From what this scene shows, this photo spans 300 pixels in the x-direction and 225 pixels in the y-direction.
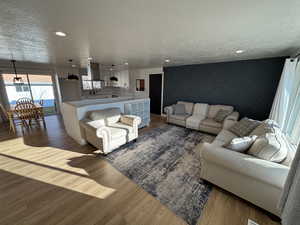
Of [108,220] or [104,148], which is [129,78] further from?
[108,220]

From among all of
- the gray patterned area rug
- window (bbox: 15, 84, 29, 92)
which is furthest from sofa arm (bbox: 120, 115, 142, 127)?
window (bbox: 15, 84, 29, 92)

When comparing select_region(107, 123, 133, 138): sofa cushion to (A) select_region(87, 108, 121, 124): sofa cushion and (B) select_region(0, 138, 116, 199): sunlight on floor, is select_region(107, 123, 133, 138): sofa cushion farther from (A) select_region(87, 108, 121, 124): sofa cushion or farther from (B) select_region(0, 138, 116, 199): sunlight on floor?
(B) select_region(0, 138, 116, 199): sunlight on floor

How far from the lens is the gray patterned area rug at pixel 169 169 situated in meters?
1.61

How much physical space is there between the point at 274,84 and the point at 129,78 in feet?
20.2

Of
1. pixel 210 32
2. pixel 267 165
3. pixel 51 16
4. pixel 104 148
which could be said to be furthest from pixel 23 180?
pixel 210 32

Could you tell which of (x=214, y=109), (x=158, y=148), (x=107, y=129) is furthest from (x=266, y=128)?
(x=107, y=129)

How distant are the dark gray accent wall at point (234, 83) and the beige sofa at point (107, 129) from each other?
2.97m

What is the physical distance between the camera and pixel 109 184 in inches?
74.0

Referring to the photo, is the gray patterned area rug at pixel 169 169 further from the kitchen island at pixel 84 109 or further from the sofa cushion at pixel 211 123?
the kitchen island at pixel 84 109

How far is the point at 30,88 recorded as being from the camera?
212 inches

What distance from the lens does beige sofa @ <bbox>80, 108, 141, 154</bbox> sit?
8.35 ft

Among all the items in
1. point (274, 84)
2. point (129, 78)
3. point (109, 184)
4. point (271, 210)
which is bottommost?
point (109, 184)

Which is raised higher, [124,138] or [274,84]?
[274,84]

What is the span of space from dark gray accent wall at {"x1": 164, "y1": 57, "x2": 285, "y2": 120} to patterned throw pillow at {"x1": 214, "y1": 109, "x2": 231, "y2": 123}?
586 mm
